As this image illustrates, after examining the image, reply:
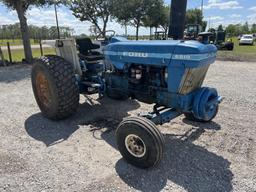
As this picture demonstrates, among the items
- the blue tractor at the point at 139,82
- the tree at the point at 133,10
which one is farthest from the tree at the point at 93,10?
the blue tractor at the point at 139,82

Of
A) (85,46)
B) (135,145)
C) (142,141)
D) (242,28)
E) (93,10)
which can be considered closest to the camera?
(142,141)

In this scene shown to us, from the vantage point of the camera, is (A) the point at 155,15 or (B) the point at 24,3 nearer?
(B) the point at 24,3

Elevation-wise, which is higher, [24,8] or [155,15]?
[155,15]

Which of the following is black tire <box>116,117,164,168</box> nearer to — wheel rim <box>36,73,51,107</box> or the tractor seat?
wheel rim <box>36,73,51,107</box>

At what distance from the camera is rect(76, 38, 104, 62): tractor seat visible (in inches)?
208

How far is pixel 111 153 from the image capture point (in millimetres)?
3643

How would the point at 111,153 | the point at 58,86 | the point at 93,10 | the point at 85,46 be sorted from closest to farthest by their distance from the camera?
the point at 111,153
the point at 58,86
the point at 85,46
the point at 93,10

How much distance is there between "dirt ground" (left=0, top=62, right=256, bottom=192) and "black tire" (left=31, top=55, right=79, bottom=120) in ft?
0.85

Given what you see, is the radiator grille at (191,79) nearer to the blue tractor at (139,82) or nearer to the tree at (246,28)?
the blue tractor at (139,82)

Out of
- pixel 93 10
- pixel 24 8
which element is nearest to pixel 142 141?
pixel 24 8

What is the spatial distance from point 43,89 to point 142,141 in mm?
2572

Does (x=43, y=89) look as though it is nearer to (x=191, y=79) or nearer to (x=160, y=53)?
(x=160, y=53)

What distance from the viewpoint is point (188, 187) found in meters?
2.88

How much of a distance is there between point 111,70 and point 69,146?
1.48 metres
